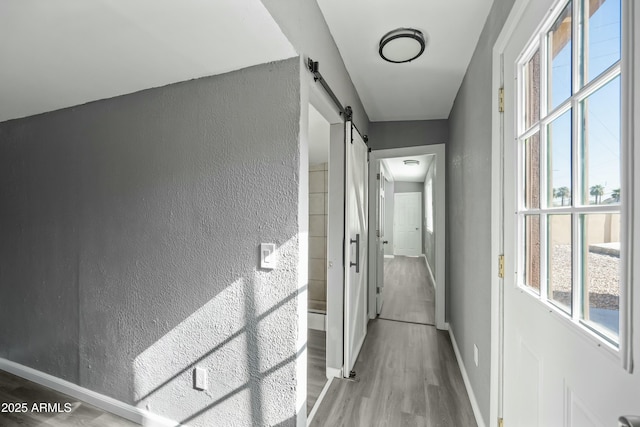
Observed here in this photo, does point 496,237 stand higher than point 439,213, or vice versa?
point 439,213

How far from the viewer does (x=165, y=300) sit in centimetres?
165

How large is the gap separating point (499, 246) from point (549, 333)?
21.1 inches

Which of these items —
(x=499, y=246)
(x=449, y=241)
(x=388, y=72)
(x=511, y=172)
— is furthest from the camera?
(x=449, y=241)

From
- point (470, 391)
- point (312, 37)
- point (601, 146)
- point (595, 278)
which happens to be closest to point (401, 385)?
point (470, 391)

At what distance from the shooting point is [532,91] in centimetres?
113

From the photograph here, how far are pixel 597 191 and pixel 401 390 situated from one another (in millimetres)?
1910

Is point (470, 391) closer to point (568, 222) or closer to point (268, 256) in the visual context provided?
point (568, 222)

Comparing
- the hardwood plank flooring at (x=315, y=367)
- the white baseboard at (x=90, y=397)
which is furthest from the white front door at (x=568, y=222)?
the white baseboard at (x=90, y=397)

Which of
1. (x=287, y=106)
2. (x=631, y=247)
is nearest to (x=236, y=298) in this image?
(x=287, y=106)

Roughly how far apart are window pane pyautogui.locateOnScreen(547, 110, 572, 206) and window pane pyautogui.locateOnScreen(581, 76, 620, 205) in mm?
80

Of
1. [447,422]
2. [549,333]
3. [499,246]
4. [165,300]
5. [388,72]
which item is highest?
[388,72]

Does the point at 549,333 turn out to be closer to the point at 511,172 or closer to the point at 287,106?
the point at 511,172

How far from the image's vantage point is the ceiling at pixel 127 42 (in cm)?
109

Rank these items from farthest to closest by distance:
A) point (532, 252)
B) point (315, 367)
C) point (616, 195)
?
point (315, 367) → point (532, 252) → point (616, 195)
